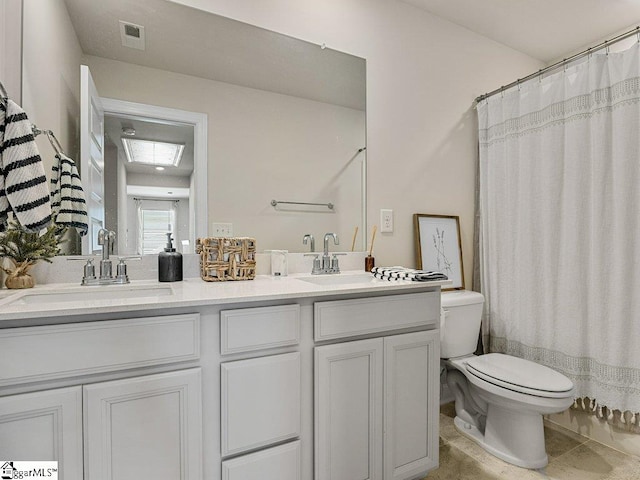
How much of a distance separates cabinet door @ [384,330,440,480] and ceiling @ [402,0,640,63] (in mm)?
1967

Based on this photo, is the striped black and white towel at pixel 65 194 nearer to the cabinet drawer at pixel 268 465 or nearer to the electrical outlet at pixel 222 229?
the electrical outlet at pixel 222 229

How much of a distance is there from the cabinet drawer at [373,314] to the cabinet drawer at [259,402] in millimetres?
156

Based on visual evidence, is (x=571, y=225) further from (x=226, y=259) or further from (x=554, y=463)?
(x=226, y=259)

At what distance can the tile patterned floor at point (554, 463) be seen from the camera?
5.11 ft

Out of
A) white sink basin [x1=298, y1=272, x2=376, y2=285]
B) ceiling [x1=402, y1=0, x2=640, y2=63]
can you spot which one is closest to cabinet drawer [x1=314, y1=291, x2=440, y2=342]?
white sink basin [x1=298, y1=272, x2=376, y2=285]

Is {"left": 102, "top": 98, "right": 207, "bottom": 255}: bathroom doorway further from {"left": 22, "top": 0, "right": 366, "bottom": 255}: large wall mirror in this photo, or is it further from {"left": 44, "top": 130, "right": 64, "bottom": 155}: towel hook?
{"left": 44, "top": 130, "right": 64, "bottom": 155}: towel hook

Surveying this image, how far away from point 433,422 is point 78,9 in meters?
2.21

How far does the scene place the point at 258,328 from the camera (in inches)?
44.0

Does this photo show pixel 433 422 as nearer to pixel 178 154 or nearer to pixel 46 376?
pixel 46 376

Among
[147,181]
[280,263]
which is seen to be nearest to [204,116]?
[147,181]

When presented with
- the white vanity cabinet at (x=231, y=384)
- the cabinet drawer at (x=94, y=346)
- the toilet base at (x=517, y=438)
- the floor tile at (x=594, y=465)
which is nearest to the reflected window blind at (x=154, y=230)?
the white vanity cabinet at (x=231, y=384)

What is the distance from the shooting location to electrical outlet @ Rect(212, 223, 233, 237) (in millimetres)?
1584

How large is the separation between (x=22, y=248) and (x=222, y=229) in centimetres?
70

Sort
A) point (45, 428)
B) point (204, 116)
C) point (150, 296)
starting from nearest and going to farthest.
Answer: point (45, 428) < point (150, 296) < point (204, 116)
